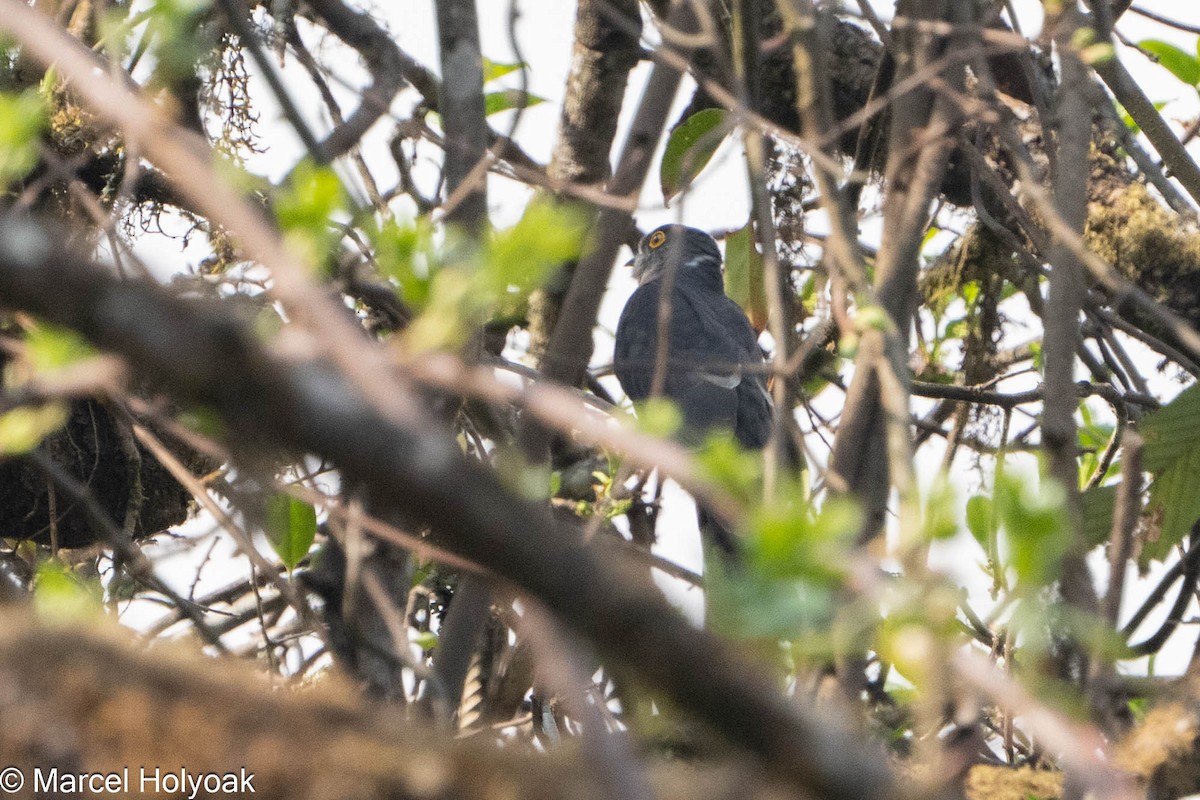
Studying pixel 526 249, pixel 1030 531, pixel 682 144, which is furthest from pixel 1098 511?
pixel 682 144

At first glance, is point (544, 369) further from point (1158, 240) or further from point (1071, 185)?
point (1158, 240)

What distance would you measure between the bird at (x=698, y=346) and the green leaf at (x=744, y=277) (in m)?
0.54

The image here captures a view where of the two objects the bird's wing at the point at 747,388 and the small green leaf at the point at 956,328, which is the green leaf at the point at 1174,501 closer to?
the small green leaf at the point at 956,328

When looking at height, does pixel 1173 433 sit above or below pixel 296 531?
below

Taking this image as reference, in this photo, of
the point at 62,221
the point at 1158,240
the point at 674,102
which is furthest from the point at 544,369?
the point at 1158,240

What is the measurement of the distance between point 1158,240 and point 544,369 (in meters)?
2.85

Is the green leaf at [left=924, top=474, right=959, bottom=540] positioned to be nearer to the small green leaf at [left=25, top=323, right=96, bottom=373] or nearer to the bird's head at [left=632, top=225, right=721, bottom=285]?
the small green leaf at [left=25, top=323, right=96, bottom=373]

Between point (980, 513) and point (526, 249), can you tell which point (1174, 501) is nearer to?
point (980, 513)

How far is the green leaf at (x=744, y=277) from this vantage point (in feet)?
14.8

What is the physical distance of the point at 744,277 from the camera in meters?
4.60

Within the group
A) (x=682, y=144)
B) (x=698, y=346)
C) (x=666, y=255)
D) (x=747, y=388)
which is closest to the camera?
(x=682, y=144)

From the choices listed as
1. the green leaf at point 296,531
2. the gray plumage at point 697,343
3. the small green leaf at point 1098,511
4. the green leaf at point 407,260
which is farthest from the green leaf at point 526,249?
the gray plumage at point 697,343

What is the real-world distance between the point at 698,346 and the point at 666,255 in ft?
2.98

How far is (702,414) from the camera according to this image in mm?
6059
